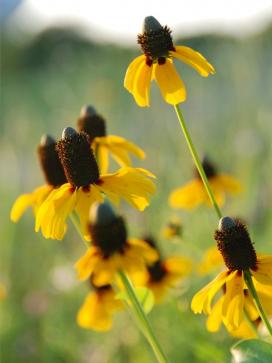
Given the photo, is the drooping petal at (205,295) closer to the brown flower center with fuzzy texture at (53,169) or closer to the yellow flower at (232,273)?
the yellow flower at (232,273)

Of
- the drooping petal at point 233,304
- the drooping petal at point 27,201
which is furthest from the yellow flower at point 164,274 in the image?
the drooping petal at point 233,304

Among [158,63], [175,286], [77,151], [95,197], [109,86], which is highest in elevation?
[109,86]

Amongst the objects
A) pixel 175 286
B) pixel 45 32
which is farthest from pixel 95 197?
pixel 45 32

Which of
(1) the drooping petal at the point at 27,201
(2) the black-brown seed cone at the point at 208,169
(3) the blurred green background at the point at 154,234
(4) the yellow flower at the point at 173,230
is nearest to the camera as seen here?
(1) the drooping petal at the point at 27,201

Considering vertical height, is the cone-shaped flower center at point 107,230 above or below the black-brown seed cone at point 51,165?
below

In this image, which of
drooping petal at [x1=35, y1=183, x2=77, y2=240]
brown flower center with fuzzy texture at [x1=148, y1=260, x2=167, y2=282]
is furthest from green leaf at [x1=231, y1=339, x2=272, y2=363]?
brown flower center with fuzzy texture at [x1=148, y1=260, x2=167, y2=282]

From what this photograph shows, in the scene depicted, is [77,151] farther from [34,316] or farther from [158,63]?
[34,316]
